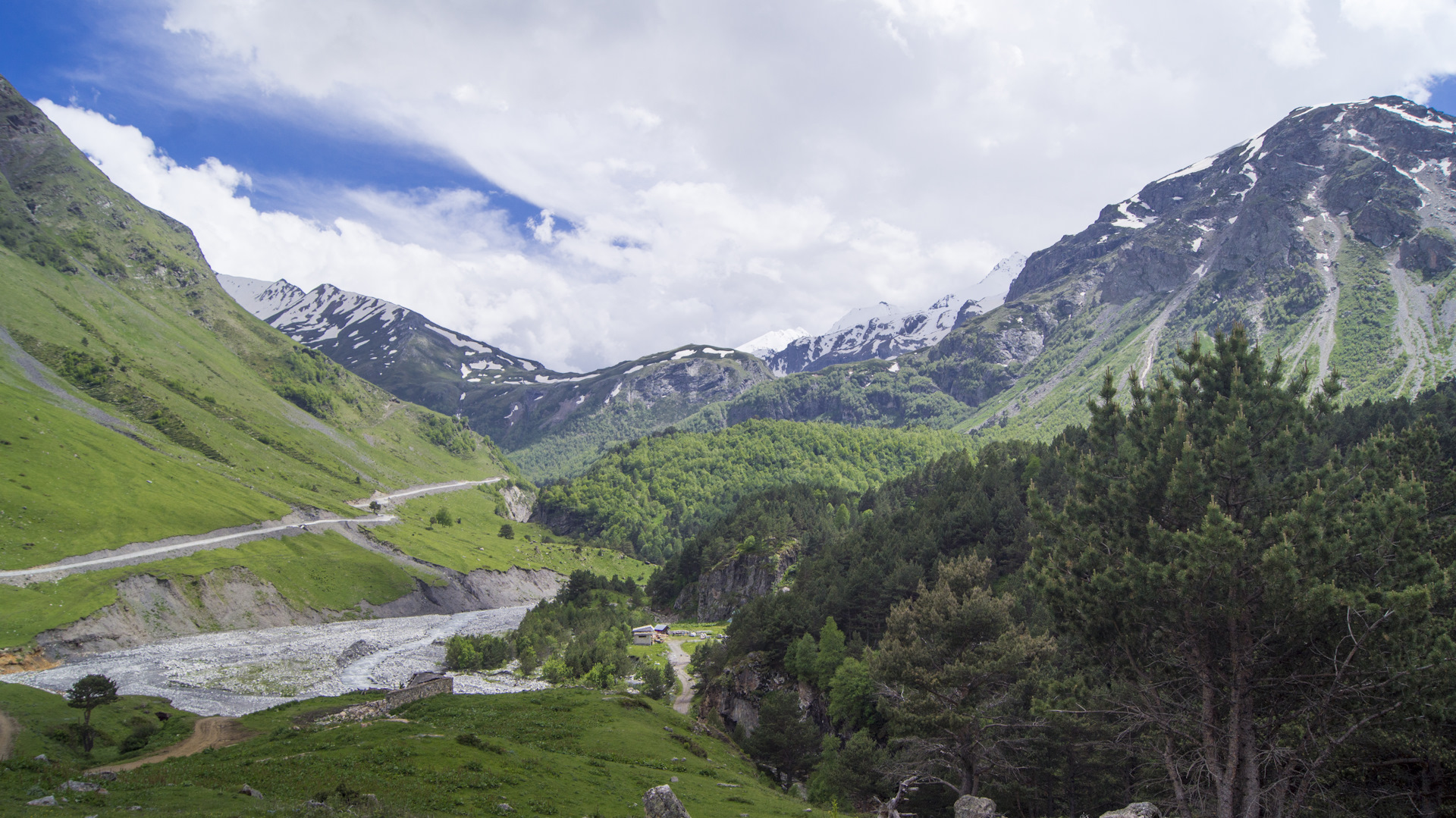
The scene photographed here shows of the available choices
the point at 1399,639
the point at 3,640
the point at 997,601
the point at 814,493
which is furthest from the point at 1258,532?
the point at 814,493

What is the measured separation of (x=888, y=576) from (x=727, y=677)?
2278 centimetres

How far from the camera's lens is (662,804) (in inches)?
965

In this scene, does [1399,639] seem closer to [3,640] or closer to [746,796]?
[746,796]

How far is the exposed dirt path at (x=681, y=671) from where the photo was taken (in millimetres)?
85375

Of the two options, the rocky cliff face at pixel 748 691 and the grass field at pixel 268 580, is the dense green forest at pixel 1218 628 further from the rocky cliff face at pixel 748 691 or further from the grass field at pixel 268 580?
the grass field at pixel 268 580

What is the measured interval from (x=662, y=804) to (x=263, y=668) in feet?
253

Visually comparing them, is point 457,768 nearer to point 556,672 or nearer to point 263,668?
point 556,672

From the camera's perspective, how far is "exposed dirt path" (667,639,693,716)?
8538 cm

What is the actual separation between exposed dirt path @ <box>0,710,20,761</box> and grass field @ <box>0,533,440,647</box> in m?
35.2

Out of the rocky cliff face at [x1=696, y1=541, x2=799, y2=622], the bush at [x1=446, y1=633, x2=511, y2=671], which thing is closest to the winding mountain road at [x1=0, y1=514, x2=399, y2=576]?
the bush at [x1=446, y1=633, x2=511, y2=671]

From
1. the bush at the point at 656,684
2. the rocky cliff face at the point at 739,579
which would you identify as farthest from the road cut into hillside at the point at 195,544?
the bush at the point at 656,684

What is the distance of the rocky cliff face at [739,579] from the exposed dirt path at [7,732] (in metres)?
117

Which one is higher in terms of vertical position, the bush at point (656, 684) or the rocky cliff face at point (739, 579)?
the bush at point (656, 684)

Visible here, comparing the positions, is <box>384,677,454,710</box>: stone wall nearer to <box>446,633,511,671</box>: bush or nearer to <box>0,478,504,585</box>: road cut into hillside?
<box>446,633,511,671</box>: bush
